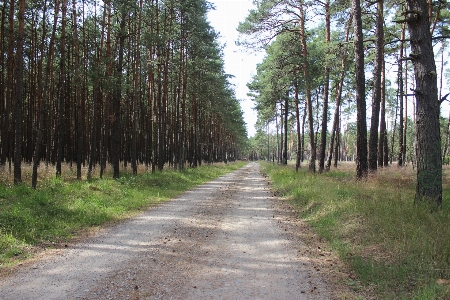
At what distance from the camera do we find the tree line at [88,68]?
46.1 feet

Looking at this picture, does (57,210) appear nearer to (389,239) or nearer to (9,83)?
(389,239)

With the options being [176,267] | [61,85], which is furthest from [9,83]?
[176,267]

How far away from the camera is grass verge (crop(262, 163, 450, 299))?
4164 millimetres

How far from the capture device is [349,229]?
21.9 ft

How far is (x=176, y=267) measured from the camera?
16.3 feet

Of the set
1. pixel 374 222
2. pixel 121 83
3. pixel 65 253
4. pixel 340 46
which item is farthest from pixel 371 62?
pixel 65 253

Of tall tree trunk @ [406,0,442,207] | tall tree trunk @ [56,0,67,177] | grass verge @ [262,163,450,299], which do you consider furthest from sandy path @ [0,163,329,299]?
tall tree trunk @ [56,0,67,177]

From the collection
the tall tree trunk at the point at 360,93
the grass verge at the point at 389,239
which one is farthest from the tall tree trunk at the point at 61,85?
the tall tree trunk at the point at 360,93

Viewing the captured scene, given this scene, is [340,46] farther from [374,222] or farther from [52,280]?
[52,280]

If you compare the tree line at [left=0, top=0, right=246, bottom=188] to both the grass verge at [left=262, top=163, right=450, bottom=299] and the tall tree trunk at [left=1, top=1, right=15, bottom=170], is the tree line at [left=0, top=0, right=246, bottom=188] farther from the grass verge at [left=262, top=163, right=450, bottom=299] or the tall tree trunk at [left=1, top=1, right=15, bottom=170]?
the grass verge at [left=262, top=163, right=450, bottom=299]

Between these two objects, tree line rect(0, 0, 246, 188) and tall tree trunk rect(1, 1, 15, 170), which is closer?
tall tree trunk rect(1, 1, 15, 170)

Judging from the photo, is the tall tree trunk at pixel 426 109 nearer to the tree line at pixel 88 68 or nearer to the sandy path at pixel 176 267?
the sandy path at pixel 176 267

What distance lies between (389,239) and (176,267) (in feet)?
11.9

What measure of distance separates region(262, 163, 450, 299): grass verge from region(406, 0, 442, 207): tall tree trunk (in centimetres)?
57
